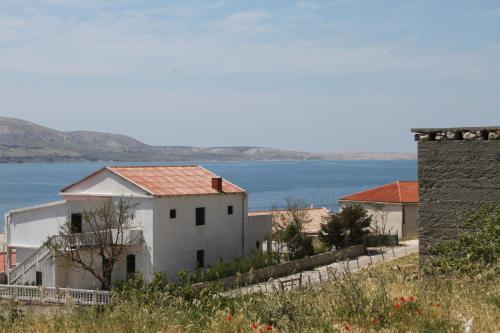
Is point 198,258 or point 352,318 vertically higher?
point 352,318

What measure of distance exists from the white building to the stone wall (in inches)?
779

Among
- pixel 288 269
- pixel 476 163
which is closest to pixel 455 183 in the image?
pixel 476 163

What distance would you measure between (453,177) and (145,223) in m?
22.6

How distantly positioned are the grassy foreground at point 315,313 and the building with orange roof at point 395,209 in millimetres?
46490

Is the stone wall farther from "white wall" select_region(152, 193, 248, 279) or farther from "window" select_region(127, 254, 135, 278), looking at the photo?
"window" select_region(127, 254, 135, 278)

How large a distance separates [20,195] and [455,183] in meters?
160

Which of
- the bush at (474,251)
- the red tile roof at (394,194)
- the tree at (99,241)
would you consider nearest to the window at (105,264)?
the tree at (99,241)

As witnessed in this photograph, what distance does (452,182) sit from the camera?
19.9 meters

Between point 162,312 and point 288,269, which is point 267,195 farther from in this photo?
point 162,312

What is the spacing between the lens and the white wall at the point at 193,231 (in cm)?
3962

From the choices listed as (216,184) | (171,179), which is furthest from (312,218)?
(171,179)

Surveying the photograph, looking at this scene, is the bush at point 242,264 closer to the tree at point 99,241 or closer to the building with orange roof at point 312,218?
the tree at point 99,241

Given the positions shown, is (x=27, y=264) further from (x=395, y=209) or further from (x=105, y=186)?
(x=395, y=209)

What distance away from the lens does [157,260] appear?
129 feet
